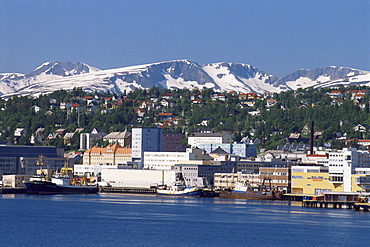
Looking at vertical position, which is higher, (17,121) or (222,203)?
(17,121)

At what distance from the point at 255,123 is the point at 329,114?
13.6 meters

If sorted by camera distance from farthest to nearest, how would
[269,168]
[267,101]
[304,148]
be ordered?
[267,101]
[304,148]
[269,168]

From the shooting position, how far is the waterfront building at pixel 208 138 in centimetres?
14725

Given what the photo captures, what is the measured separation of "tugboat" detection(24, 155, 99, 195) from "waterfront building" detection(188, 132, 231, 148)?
41.0 metres

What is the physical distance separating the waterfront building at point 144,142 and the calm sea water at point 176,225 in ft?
143

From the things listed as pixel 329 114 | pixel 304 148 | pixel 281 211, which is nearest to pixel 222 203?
pixel 281 211

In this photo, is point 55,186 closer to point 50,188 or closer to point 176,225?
point 50,188

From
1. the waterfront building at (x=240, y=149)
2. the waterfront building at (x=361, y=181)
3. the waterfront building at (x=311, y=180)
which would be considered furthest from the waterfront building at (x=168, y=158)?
the waterfront building at (x=361, y=181)

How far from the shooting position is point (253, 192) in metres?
99.4

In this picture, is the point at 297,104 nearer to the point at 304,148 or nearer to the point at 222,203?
the point at 304,148

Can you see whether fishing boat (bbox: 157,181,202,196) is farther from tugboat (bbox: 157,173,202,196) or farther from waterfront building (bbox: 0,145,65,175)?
waterfront building (bbox: 0,145,65,175)

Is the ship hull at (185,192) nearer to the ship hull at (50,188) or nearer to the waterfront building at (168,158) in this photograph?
the ship hull at (50,188)

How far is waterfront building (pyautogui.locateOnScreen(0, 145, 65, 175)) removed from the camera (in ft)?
410

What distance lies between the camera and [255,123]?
16938cm
